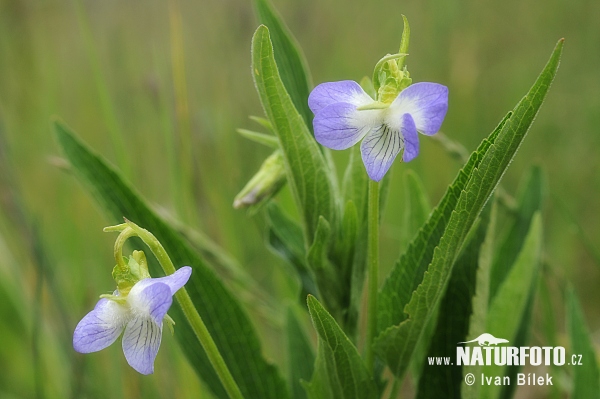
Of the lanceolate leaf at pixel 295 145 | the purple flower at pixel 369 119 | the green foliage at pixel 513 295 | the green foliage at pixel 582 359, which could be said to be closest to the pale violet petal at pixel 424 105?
the purple flower at pixel 369 119

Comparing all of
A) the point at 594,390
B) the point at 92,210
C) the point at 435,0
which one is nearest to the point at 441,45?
the point at 435,0

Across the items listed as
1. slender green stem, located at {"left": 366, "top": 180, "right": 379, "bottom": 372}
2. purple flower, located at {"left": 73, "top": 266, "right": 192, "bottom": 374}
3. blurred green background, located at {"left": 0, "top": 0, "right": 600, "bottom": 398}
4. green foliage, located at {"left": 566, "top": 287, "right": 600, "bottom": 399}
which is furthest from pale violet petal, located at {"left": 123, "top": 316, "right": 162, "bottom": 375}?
green foliage, located at {"left": 566, "top": 287, "right": 600, "bottom": 399}

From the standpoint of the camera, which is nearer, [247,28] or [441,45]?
[247,28]

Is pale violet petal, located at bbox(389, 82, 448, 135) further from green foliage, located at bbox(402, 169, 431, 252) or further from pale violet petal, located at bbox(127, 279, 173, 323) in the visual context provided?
green foliage, located at bbox(402, 169, 431, 252)

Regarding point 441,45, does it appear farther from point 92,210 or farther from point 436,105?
point 436,105

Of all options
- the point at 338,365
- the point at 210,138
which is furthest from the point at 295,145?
the point at 210,138
